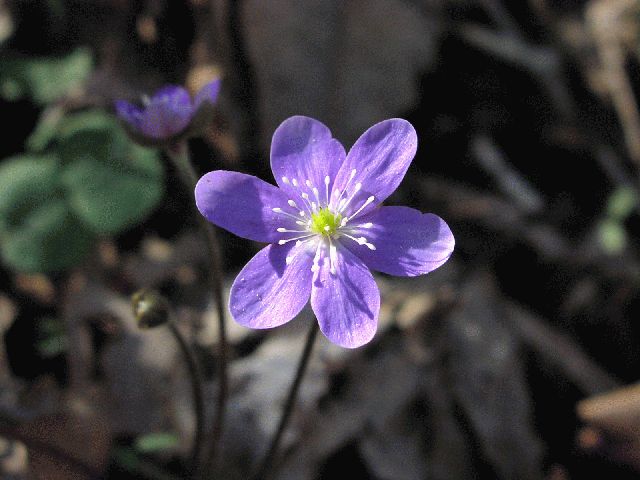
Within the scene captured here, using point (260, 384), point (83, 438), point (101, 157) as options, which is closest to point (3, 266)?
point (101, 157)

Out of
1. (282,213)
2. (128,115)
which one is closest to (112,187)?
(128,115)

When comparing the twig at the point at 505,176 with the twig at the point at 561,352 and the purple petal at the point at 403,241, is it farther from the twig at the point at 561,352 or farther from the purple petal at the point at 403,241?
the purple petal at the point at 403,241

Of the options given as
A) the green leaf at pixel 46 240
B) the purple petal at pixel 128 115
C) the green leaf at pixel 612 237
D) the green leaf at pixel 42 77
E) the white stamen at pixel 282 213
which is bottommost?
the green leaf at pixel 46 240

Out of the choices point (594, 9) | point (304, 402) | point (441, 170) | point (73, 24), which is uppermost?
point (594, 9)

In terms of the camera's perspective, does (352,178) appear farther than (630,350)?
No

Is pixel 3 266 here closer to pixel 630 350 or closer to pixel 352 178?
pixel 352 178

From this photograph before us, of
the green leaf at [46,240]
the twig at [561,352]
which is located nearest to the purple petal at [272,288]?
the green leaf at [46,240]

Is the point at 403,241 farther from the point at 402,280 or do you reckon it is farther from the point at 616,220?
the point at 616,220
